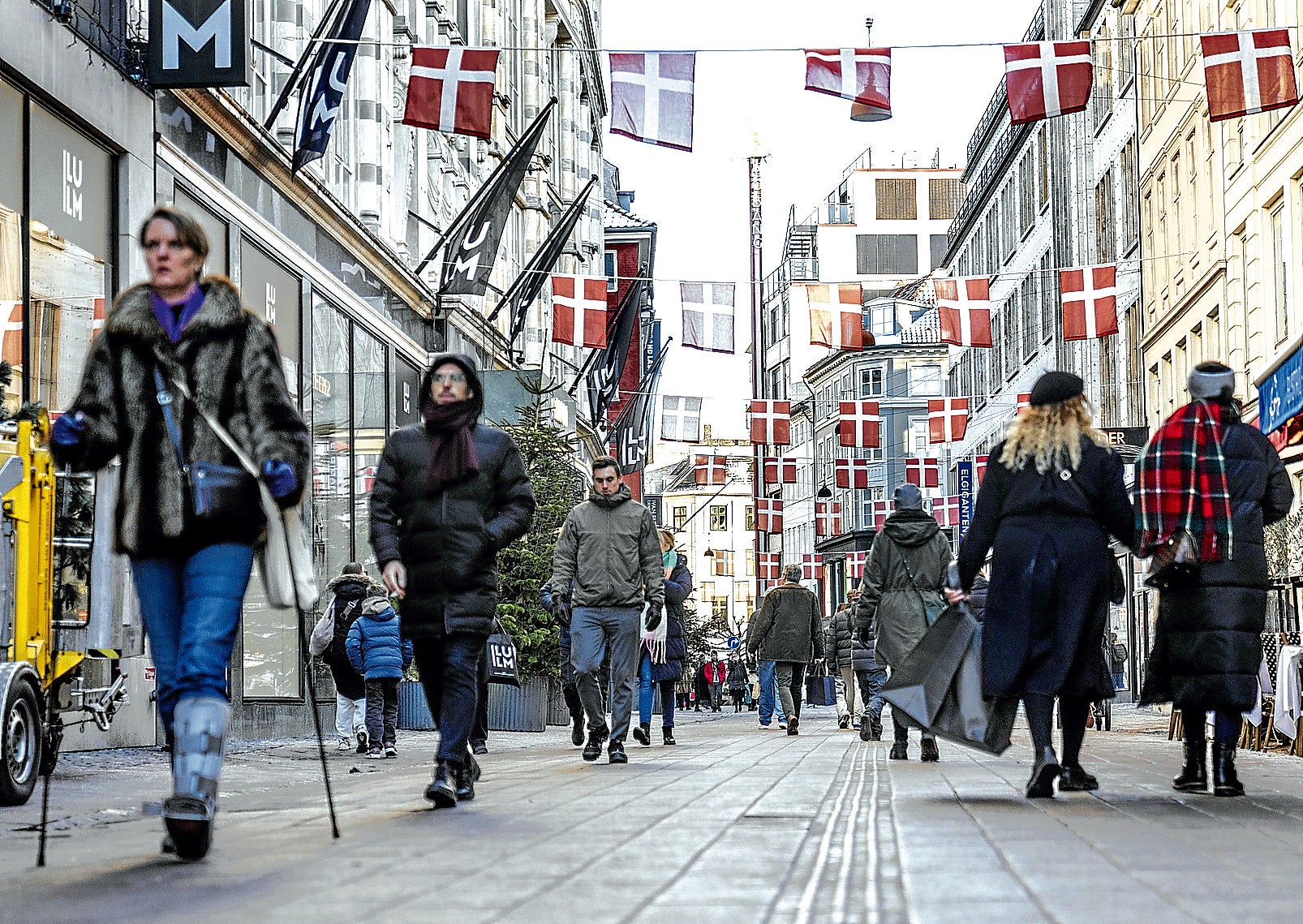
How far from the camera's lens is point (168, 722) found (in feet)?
20.4

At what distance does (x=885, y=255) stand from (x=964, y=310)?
85.5 metres

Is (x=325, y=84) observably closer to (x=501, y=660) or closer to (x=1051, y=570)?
(x=501, y=660)

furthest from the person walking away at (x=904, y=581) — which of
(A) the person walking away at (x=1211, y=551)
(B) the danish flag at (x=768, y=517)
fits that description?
(B) the danish flag at (x=768, y=517)

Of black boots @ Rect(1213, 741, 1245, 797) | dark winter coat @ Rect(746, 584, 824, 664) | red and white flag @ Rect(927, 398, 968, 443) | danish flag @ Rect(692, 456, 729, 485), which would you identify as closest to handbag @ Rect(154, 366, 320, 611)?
black boots @ Rect(1213, 741, 1245, 797)

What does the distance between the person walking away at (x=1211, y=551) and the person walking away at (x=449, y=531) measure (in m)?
2.70

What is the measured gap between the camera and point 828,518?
86.7 meters

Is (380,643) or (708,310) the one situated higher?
(708,310)

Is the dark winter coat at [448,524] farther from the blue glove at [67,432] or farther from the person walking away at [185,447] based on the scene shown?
the blue glove at [67,432]

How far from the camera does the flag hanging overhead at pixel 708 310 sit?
29594 mm

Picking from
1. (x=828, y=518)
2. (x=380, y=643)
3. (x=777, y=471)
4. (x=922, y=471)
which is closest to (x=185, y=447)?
(x=380, y=643)

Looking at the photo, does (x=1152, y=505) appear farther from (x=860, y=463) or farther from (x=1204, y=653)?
(x=860, y=463)

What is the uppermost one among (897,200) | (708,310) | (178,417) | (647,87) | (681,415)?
(897,200)

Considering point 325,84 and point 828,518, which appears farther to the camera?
point 828,518

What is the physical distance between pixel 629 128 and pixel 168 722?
1258 cm
